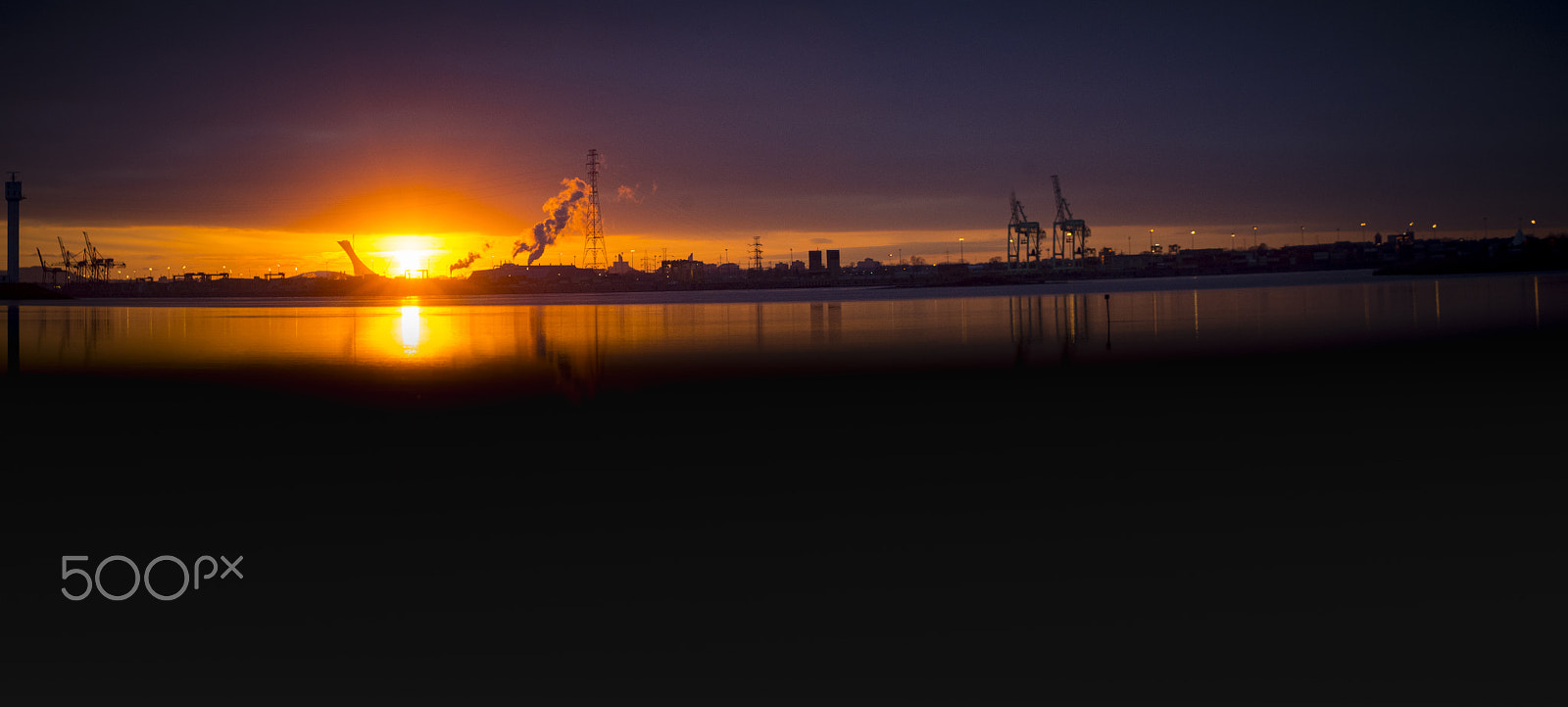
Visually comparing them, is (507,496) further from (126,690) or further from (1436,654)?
(1436,654)

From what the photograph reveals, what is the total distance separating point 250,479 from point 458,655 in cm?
440

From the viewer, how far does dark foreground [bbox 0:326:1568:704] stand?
391cm

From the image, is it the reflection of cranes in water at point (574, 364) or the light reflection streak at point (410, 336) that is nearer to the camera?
the reflection of cranes in water at point (574, 364)

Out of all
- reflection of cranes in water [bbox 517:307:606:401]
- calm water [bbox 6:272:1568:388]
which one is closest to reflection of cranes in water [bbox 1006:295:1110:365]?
calm water [bbox 6:272:1568:388]

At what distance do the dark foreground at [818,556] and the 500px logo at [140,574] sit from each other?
7cm

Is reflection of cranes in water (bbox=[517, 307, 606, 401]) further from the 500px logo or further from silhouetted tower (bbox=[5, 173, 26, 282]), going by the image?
silhouetted tower (bbox=[5, 173, 26, 282])

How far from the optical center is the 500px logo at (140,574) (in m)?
4.96

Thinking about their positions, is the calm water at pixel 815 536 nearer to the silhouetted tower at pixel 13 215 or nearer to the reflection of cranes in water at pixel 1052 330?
the reflection of cranes in water at pixel 1052 330

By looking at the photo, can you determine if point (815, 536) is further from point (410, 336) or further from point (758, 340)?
point (410, 336)

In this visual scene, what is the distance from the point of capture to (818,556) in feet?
17.2

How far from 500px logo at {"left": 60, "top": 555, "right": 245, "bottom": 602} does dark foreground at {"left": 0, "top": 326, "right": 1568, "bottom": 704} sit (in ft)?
0.24

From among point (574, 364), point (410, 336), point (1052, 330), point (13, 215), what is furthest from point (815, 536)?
point (13, 215)

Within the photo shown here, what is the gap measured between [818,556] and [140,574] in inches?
153

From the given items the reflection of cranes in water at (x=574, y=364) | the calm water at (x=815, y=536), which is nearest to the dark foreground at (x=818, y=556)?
the calm water at (x=815, y=536)
